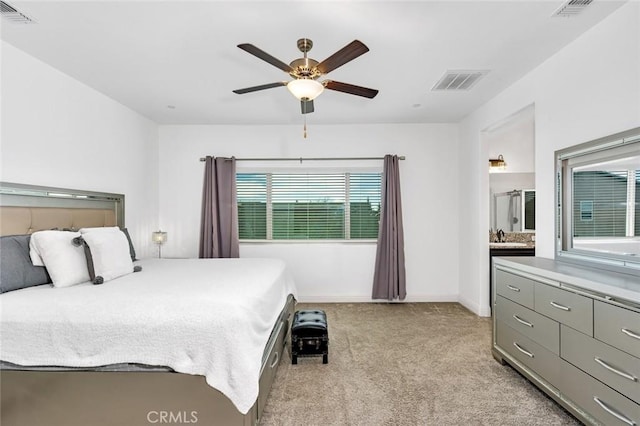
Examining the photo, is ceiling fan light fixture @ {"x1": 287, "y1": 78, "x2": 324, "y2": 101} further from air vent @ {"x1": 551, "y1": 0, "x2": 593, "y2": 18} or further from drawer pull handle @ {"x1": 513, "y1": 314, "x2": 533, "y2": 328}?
drawer pull handle @ {"x1": 513, "y1": 314, "x2": 533, "y2": 328}

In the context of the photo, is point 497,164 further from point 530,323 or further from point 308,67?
point 308,67

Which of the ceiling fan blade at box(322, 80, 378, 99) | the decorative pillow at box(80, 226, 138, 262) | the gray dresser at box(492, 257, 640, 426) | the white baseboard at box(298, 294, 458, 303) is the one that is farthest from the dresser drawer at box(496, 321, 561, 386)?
the decorative pillow at box(80, 226, 138, 262)

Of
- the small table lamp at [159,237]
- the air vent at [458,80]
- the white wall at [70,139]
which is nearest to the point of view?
the white wall at [70,139]

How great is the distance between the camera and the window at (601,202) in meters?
2.09

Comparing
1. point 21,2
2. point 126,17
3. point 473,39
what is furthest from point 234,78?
point 473,39

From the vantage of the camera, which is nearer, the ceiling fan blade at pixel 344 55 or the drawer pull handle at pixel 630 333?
the drawer pull handle at pixel 630 333

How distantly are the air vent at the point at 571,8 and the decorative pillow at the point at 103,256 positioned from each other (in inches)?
148

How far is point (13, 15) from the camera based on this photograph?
213cm

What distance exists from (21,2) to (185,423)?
2778 mm

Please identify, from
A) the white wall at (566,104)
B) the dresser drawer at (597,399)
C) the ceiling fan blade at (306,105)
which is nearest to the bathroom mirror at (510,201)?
the white wall at (566,104)

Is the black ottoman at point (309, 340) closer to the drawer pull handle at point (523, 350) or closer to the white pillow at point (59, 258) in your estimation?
the drawer pull handle at point (523, 350)

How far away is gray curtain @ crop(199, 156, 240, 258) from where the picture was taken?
4.57 metres

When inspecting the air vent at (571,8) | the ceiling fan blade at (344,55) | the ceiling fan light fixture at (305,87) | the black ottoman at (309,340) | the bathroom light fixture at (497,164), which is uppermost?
the air vent at (571,8)

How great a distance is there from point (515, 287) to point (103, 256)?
332cm
